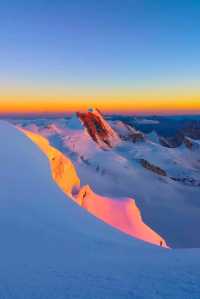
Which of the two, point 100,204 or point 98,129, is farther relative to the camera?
point 98,129

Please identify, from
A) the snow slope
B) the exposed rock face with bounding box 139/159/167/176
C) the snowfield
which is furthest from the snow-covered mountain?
the snowfield

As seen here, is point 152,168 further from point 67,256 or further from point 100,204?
point 67,256

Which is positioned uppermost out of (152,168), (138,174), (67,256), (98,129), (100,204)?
(67,256)

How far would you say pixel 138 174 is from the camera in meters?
77.1

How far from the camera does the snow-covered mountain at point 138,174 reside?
2037 inches

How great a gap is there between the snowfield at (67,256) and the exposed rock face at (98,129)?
8305cm

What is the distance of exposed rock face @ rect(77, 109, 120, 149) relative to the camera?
98781 mm

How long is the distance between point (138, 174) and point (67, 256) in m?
69.6

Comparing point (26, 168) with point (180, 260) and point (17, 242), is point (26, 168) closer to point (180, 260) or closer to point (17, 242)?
point (17, 242)

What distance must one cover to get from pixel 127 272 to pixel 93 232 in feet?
13.9

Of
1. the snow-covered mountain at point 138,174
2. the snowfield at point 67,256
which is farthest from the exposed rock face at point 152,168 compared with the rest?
the snowfield at point 67,256

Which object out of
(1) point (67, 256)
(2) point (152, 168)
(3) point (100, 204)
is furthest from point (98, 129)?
(1) point (67, 256)

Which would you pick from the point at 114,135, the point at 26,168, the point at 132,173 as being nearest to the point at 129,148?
the point at 114,135

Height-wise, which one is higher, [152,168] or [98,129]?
[98,129]
